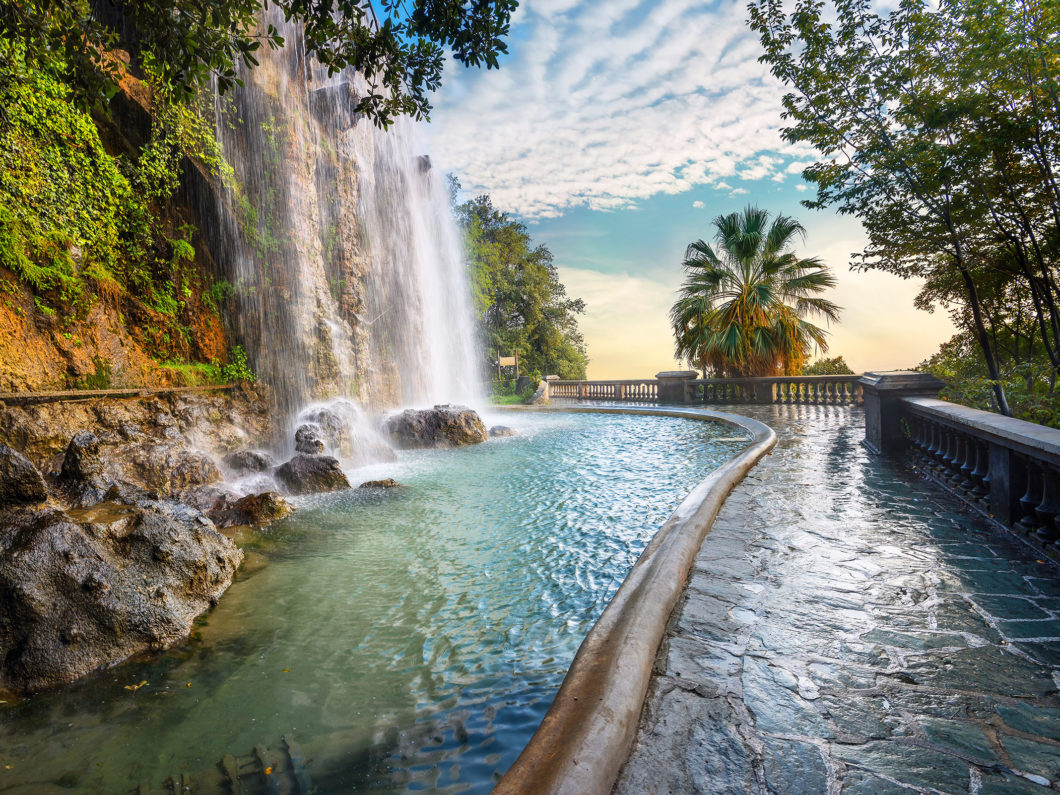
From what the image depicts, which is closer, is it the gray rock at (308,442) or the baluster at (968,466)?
the baluster at (968,466)

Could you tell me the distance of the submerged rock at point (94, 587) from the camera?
314 centimetres

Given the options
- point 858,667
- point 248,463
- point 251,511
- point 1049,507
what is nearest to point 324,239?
point 248,463

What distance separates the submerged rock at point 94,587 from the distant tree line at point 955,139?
8623 mm

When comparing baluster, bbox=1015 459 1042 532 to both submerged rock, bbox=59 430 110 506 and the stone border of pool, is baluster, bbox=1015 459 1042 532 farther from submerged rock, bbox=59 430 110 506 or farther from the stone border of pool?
submerged rock, bbox=59 430 110 506

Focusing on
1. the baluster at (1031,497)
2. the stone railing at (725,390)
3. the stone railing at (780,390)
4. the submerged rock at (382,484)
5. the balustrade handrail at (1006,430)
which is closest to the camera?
the balustrade handrail at (1006,430)

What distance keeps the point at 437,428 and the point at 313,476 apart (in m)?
4.49

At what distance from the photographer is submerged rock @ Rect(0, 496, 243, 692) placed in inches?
124

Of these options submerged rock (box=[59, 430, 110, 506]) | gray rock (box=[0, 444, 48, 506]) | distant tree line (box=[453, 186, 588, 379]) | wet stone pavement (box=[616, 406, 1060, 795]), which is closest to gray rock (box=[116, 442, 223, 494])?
submerged rock (box=[59, 430, 110, 506])

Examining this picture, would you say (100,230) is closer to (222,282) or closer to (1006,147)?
(222,282)

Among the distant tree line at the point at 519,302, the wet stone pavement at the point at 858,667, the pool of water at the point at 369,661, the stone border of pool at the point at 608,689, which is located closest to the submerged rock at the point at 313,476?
the pool of water at the point at 369,661

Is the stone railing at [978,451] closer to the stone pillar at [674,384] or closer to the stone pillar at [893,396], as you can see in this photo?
the stone pillar at [893,396]

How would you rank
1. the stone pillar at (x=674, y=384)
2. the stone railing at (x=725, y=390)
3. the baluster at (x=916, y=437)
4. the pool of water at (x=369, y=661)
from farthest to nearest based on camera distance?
the stone pillar at (x=674, y=384)
the stone railing at (x=725, y=390)
the baluster at (x=916, y=437)
the pool of water at (x=369, y=661)

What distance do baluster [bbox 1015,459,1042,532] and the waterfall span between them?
34.2ft

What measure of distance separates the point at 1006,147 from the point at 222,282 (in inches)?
585
